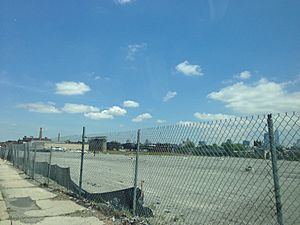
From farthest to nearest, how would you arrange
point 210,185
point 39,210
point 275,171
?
point 39,210 < point 210,185 < point 275,171

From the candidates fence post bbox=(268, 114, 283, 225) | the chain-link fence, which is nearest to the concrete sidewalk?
the chain-link fence

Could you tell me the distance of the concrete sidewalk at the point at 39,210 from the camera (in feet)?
27.0

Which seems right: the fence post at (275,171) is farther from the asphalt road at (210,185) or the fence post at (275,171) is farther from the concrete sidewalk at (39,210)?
Answer: the concrete sidewalk at (39,210)

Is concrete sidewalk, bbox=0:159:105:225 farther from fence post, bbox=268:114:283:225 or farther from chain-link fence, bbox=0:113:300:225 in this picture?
fence post, bbox=268:114:283:225

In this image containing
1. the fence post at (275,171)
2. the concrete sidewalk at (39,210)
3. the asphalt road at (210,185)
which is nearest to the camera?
the fence post at (275,171)

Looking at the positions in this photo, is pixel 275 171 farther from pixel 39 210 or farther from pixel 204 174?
pixel 39 210

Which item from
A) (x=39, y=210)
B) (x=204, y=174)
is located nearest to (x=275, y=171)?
(x=204, y=174)

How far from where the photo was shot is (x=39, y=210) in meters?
9.52

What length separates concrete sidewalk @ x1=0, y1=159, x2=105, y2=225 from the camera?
27.0 ft

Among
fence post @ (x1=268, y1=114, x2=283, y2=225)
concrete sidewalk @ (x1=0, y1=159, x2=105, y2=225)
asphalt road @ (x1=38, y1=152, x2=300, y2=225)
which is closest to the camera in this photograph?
fence post @ (x1=268, y1=114, x2=283, y2=225)

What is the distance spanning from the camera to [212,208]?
9477mm

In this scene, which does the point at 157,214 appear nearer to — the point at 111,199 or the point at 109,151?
the point at 111,199

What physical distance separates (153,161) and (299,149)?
4393 millimetres

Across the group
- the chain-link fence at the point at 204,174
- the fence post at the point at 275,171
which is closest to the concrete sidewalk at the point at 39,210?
the chain-link fence at the point at 204,174
